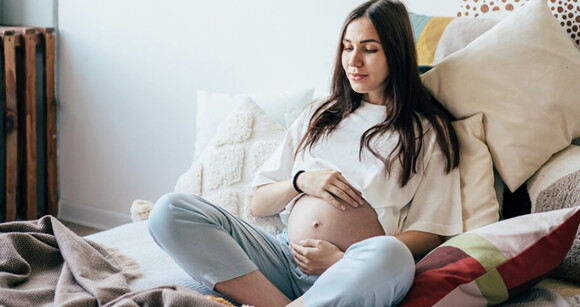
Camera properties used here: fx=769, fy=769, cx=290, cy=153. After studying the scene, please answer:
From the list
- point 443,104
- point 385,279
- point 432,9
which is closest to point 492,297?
point 385,279

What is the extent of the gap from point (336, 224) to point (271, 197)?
226 mm

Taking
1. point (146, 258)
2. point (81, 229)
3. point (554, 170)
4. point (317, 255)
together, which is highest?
point (554, 170)

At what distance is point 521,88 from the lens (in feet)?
5.74

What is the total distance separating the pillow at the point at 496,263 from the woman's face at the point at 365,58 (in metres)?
0.47

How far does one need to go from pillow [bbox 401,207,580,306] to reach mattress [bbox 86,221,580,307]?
0.17 ft

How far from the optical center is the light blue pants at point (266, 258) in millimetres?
1402

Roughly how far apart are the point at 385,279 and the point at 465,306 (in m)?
0.16

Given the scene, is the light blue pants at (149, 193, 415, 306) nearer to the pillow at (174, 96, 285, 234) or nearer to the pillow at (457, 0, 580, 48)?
the pillow at (174, 96, 285, 234)

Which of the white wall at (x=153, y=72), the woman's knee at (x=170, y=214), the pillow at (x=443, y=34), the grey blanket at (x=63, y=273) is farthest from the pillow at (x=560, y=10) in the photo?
the grey blanket at (x=63, y=273)

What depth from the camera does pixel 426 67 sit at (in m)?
1.91

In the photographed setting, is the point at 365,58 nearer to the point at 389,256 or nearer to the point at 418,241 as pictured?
the point at 418,241

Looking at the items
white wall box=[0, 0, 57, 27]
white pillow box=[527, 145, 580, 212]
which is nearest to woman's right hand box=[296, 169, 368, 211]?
white pillow box=[527, 145, 580, 212]

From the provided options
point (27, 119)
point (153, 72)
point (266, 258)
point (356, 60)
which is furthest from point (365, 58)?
point (27, 119)

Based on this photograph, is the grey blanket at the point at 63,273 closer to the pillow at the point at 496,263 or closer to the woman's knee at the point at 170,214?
the woman's knee at the point at 170,214
